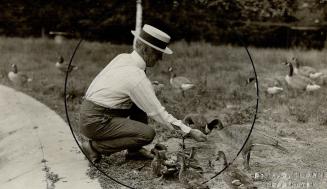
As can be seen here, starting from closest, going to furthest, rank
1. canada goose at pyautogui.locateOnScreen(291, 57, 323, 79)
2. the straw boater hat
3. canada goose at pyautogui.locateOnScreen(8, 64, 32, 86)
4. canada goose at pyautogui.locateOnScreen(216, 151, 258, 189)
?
canada goose at pyautogui.locateOnScreen(216, 151, 258, 189)
the straw boater hat
canada goose at pyautogui.locateOnScreen(291, 57, 323, 79)
canada goose at pyautogui.locateOnScreen(8, 64, 32, 86)

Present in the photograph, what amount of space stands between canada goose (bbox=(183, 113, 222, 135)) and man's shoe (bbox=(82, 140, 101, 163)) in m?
1.02

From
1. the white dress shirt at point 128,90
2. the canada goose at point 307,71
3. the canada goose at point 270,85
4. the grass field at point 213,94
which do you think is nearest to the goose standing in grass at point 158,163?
the grass field at point 213,94

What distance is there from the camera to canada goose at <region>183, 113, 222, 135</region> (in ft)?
19.2

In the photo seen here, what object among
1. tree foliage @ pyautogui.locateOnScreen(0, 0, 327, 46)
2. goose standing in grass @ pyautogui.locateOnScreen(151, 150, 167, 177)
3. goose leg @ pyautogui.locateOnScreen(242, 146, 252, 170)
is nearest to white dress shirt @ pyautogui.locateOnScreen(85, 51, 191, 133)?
goose standing in grass @ pyautogui.locateOnScreen(151, 150, 167, 177)

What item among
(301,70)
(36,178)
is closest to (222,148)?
(36,178)

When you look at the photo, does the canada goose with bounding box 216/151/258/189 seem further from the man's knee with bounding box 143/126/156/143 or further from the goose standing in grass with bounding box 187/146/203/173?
the man's knee with bounding box 143/126/156/143

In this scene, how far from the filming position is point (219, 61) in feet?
28.3

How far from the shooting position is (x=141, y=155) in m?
5.47

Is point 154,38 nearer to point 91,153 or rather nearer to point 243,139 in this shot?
point 91,153

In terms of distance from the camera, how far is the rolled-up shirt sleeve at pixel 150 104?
4785mm

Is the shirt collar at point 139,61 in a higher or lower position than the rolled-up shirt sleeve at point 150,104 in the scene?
higher

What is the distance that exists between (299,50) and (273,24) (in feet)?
2.53

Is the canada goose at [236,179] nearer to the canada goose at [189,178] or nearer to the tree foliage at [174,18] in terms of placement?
the canada goose at [189,178]

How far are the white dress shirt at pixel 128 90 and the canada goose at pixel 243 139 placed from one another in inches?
31.0
